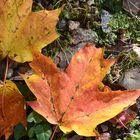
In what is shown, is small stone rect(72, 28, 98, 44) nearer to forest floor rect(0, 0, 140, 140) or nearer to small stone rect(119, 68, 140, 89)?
forest floor rect(0, 0, 140, 140)

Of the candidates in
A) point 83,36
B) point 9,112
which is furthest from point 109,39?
point 9,112

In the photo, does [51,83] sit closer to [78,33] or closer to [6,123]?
[6,123]

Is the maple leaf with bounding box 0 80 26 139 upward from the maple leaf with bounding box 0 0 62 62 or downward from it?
downward

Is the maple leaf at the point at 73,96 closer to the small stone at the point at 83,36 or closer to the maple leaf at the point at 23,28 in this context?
the maple leaf at the point at 23,28

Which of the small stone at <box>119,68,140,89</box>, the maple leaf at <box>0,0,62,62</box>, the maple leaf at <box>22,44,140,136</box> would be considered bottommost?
the small stone at <box>119,68,140,89</box>

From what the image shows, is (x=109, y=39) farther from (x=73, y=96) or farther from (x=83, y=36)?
(x=73, y=96)

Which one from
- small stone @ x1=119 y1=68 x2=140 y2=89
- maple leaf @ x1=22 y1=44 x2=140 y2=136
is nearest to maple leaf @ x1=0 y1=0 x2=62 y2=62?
maple leaf @ x1=22 y1=44 x2=140 y2=136

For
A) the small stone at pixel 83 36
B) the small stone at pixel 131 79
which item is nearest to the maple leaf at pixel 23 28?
the small stone at pixel 83 36
